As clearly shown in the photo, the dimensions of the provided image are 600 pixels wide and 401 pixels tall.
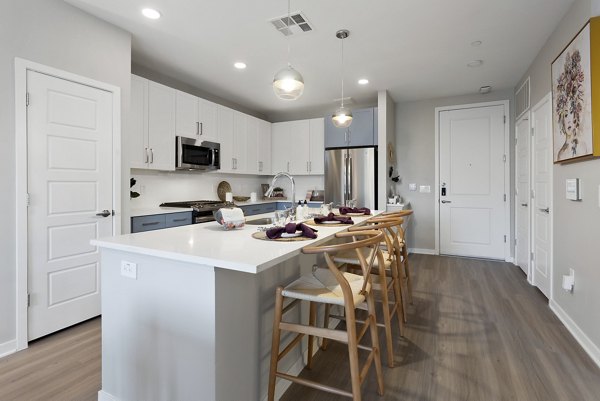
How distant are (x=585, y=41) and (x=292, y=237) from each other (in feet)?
8.03

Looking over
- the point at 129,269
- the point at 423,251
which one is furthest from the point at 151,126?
the point at 423,251

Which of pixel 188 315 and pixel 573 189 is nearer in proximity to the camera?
pixel 188 315

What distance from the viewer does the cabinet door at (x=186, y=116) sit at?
387 centimetres

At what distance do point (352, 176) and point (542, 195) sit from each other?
240 cm

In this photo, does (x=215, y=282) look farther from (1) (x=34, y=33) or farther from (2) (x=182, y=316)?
(1) (x=34, y=33)

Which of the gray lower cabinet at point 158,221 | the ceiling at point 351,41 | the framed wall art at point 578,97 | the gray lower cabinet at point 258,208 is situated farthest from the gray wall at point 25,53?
the framed wall art at point 578,97

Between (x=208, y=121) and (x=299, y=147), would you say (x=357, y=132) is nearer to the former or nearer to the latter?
(x=299, y=147)

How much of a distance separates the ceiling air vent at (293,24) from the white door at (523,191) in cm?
286

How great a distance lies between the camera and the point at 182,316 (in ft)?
4.42

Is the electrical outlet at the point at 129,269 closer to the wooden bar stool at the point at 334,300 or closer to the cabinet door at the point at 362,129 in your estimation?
the wooden bar stool at the point at 334,300

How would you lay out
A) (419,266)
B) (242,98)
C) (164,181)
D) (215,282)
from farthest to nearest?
1. (242,98)
2. (419,266)
3. (164,181)
4. (215,282)

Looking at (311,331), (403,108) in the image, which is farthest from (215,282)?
(403,108)

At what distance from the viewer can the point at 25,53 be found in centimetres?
219

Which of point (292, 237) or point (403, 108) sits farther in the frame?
point (403, 108)
